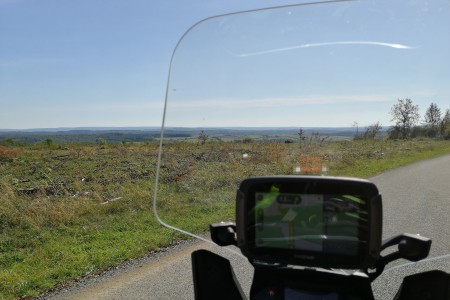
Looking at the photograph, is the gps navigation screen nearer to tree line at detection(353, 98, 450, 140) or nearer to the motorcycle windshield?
the motorcycle windshield

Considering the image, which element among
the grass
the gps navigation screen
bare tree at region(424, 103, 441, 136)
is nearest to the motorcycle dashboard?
the gps navigation screen

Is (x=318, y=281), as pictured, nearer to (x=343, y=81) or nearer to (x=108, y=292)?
(x=343, y=81)

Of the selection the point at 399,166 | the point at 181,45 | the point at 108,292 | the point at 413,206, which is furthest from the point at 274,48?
the point at 108,292

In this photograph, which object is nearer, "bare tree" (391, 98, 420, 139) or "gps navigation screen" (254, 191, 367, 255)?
"gps navigation screen" (254, 191, 367, 255)

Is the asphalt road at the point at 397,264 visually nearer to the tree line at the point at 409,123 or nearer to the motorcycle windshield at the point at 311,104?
the motorcycle windshield at the point at 311,104

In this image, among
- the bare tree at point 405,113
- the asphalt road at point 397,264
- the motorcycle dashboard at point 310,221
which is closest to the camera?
the motorcycle dashboard at point 310,221

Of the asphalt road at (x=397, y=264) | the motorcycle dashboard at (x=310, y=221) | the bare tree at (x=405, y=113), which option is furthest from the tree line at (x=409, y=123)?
the motorcycle dashboard at (x=310, y=221)

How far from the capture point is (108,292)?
437cm

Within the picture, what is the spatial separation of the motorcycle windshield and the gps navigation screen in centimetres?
26

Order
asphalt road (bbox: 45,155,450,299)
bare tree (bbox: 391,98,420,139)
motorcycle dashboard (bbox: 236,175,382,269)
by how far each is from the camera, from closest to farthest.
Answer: motorcycle dashboard (bbox: 236,175,382,269), bare tree (bbox: 391,98,420,139), asphalt road (bbox: 45,155,450,299)

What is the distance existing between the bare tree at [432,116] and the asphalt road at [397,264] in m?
0.29

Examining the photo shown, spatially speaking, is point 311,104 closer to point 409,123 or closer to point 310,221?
point 409,123

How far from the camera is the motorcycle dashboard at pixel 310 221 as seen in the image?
1710mm

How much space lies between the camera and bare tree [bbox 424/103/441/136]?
2.11m
